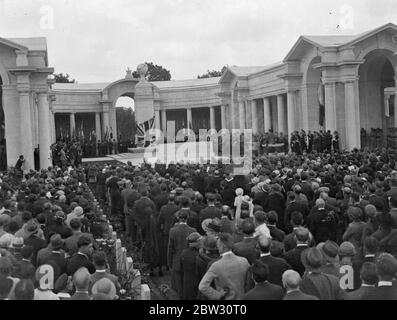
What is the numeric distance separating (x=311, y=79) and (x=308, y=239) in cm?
3207

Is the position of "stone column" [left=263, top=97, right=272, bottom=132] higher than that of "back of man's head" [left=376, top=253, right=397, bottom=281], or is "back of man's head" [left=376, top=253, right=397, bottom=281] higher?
"stone column" [left=263, top=97, right=272, bottom=132]

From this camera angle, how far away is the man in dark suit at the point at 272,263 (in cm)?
719

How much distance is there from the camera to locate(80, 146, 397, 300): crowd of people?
6.27 m

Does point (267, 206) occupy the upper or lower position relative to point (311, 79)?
lower

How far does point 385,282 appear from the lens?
5.93 metres

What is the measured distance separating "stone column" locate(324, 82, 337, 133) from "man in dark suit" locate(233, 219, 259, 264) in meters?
27.6

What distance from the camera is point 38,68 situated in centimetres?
3003

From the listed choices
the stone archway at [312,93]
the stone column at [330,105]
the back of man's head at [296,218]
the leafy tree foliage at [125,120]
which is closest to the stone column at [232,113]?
the stone archway at [312,93]

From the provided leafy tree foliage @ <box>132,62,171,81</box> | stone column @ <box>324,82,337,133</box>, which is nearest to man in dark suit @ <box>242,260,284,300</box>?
stone column @ <box>324,82,337,133</box>

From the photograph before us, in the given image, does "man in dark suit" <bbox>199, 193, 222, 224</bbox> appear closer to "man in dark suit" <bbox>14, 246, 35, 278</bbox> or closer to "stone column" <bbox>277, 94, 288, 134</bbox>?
"man in dark suit" <bbox>14, 246, 35, 278</bbox>

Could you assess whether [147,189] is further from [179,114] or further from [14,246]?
[179,114]

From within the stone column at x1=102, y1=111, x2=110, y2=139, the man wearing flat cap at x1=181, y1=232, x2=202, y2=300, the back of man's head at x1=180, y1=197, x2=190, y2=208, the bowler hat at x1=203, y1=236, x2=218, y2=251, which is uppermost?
the stone column at x1=102, y1=111, x2=110, y2=139
